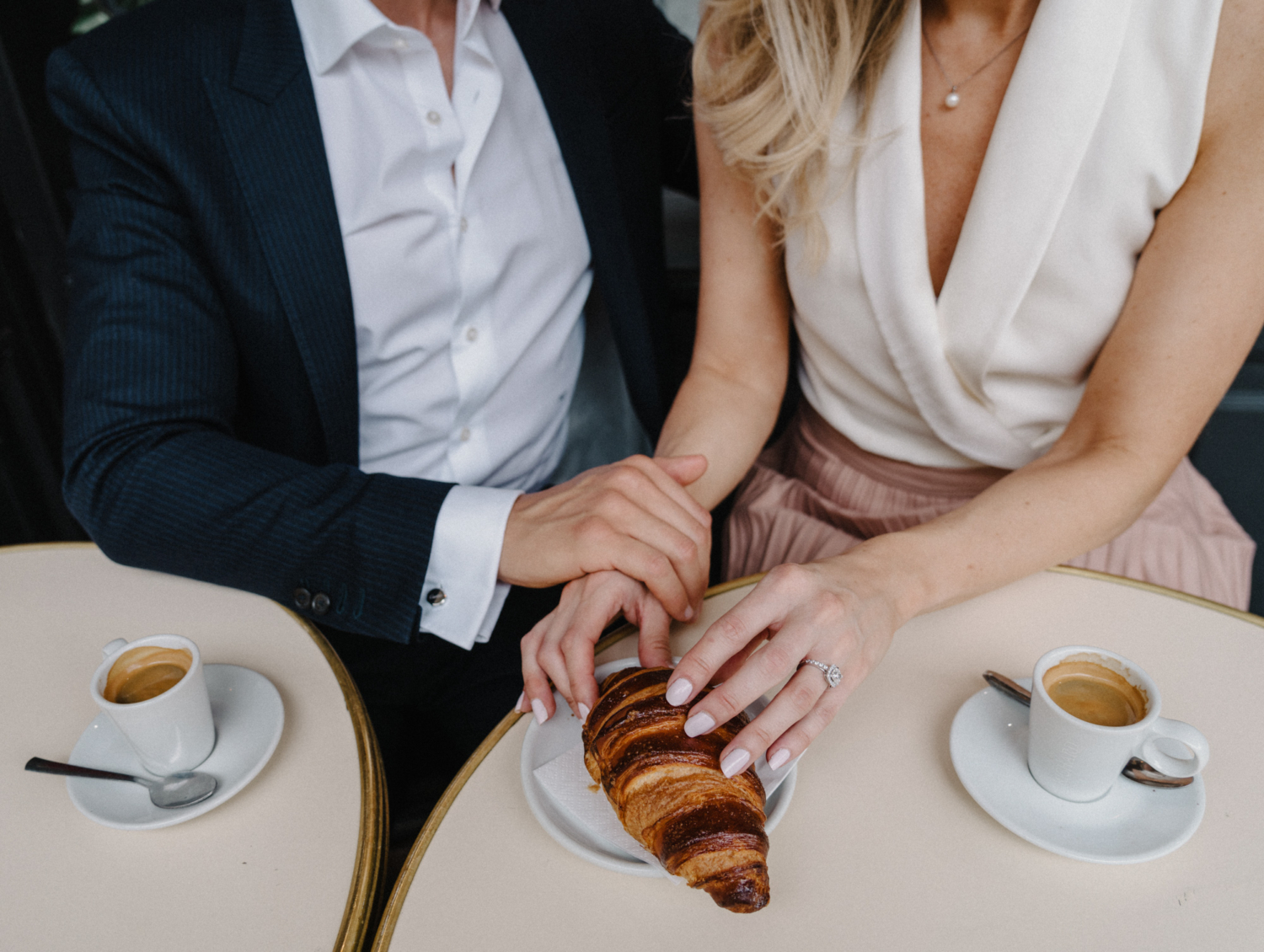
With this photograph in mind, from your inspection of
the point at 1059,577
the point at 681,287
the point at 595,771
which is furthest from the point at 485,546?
the point at 681,287

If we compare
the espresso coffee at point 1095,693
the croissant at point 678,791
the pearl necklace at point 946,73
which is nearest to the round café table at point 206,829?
the croissant at point 678,791

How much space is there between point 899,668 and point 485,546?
20.7 inches

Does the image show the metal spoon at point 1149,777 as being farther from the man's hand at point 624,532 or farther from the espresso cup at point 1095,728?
the man's hand at point 624,532

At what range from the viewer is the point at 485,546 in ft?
3.68

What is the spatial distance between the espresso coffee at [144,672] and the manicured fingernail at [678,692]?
44cm

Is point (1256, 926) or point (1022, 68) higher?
point (1022, 68)

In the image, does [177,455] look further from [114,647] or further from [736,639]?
[736,639]

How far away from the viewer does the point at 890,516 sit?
1330 millimetres

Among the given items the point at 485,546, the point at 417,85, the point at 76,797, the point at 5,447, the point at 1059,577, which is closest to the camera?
the point at 76,797

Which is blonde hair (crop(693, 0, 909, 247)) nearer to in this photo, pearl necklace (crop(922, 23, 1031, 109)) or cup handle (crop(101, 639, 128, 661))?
pearl necklace (crop(922, 23, 1031, 109))

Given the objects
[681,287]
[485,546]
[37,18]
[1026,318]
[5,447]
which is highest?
[37,18]

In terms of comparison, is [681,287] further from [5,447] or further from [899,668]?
[5,447]

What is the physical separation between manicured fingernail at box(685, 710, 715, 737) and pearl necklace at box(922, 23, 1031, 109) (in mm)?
938

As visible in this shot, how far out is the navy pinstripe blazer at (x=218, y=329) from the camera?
1.10 metres
